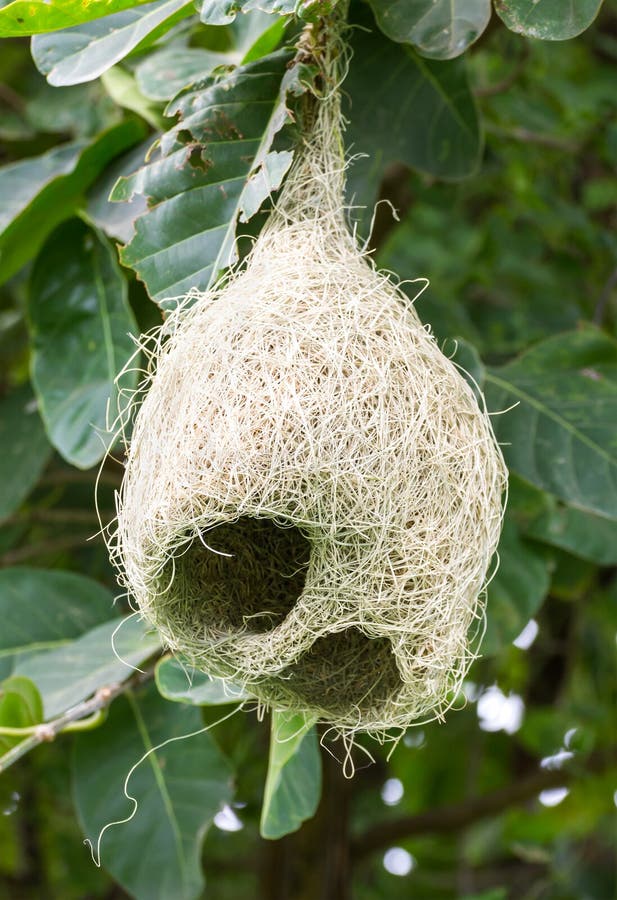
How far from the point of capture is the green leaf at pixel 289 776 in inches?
43.6

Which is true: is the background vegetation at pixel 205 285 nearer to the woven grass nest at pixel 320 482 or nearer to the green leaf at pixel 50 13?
the green leaf at pixel 50 13

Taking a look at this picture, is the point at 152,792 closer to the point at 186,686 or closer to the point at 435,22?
the point at 186,686

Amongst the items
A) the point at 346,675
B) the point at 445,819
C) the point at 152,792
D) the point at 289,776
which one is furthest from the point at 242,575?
the point at 445,819

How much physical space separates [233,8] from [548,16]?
0.33m

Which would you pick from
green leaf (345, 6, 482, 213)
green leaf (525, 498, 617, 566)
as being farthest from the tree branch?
green leaf (345, 6, 482, 213)

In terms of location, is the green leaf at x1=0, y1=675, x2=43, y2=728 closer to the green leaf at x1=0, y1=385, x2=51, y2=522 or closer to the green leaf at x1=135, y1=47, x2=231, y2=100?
the green leaf at x1=0, y1=385, x2=51, y2=522

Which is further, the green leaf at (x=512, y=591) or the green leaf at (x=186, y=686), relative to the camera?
the green leaf at (x=512, y=591)

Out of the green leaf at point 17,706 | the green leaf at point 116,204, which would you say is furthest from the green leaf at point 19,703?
the green leaf at point 116,204

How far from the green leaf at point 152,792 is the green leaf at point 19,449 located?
1.31ft

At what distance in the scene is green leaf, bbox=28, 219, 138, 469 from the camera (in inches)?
51.9

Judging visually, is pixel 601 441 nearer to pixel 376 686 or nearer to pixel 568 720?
pixel 376 686

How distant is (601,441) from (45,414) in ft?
2.39

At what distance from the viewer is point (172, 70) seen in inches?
54.4

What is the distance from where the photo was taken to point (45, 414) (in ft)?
4.40
